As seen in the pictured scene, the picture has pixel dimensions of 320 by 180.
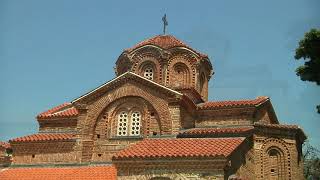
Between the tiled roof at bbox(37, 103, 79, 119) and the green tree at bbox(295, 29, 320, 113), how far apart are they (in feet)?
40.5

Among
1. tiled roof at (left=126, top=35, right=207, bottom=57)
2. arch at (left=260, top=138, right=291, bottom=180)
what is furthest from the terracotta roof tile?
arch at (left=260, top=138, right=291, bottom=180)

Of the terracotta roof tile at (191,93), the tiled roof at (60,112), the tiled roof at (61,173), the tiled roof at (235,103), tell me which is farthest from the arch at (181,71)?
the tiled roof at (61,173)

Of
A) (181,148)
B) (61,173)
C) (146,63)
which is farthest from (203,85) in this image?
(61,173)

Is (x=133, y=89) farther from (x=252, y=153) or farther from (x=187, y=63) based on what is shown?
(x=252, y=153)

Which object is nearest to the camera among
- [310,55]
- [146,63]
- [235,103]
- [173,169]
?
[310,55]

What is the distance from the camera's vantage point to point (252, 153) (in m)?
19.5

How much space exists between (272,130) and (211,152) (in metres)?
5.67

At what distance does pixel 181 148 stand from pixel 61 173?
590 cm

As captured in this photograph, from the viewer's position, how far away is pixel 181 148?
16359 mm

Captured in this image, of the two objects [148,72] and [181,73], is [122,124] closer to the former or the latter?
[148,72]

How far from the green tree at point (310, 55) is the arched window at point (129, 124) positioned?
8.64 metres

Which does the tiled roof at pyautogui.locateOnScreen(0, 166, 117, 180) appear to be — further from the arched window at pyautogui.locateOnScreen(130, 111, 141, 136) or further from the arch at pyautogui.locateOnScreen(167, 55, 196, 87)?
the arch at pyautogui.locateOnScreen(167, 55, 196, 87)

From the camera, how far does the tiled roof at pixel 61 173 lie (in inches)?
700

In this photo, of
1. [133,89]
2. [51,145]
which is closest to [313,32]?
[133,89]
